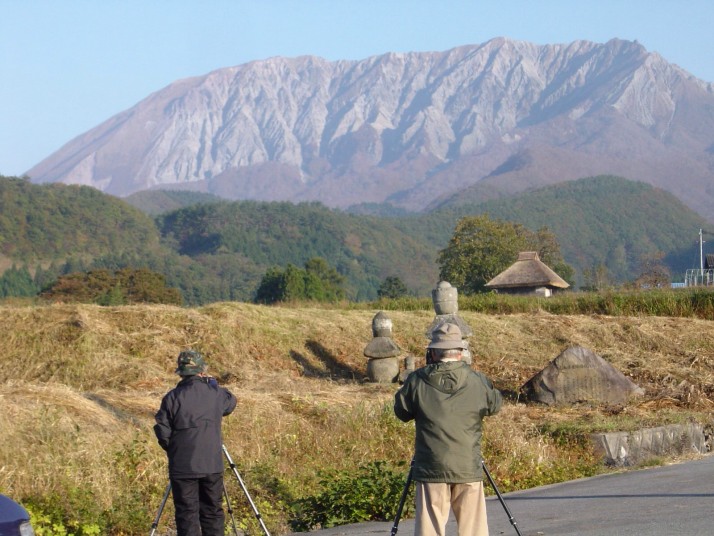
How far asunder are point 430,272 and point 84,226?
56.1 metres

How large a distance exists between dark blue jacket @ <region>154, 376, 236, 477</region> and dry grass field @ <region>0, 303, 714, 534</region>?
7.03 feet

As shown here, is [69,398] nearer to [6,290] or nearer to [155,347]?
[155,347]

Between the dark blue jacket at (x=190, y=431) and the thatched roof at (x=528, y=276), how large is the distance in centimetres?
5892

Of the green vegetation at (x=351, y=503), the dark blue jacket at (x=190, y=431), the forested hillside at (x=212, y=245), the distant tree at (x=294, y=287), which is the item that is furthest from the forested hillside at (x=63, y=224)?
the dark blue jacket at (x=190, y=431)

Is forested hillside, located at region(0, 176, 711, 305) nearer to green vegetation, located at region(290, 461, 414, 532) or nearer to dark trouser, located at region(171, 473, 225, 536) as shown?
green vegetation, located at region(290, 461, 414, 532)

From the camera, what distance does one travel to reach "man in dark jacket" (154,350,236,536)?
27.2ft

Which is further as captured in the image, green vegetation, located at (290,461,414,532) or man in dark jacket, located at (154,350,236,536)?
green vegetation, located at (290,461,414,532)

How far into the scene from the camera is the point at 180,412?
328 inches

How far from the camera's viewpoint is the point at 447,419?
23.4 feet

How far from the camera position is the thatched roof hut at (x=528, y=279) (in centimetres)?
6644

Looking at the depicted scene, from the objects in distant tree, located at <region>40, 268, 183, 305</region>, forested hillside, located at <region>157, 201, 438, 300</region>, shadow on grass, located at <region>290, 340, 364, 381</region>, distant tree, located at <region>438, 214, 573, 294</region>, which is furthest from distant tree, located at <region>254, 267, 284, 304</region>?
forested hillside, located at <region>157, 201, 438, 300</region>

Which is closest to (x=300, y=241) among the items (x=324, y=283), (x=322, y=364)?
(x=324, y=283)

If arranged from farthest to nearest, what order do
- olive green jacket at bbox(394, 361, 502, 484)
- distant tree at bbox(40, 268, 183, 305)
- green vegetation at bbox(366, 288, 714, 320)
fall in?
distant tree at bbox(40, 268, 183, 305) < green vegetation at bbox(366, 288, 714, 320) < olive green jacket at bbox(394, 361, 502, 484)

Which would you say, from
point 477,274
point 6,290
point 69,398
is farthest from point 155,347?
point 6,290
